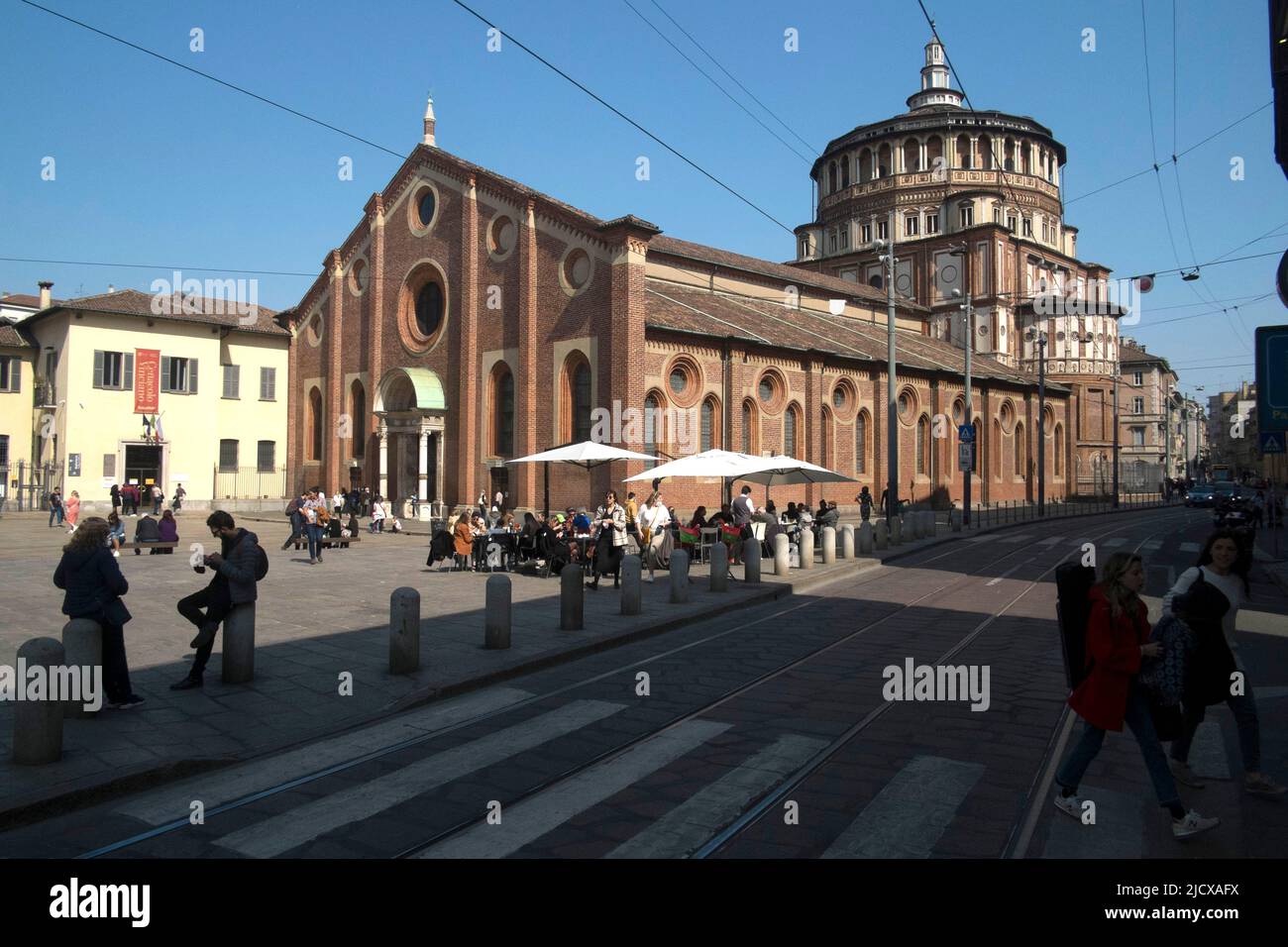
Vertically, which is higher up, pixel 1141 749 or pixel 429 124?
pixel 429 124

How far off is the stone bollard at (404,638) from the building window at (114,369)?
36420mm

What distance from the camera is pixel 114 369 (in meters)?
38.8

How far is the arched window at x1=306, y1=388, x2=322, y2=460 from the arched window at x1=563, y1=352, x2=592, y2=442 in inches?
678

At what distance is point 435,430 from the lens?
34.8 meters

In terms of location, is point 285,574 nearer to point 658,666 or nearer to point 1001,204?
point 658,666

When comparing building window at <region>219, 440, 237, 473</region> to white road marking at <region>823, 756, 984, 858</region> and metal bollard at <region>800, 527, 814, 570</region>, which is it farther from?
white road marking at <region>823, 756, 984, 858</region>

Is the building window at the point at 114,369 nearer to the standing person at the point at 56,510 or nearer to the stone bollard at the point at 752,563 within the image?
the standing person at the point at 56,510

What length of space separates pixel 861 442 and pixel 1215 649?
3556 cm

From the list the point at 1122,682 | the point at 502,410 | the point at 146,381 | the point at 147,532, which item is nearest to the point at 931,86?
the point at 502,410

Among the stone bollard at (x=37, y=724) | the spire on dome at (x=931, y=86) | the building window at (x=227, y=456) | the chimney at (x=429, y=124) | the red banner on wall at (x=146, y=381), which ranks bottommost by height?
the stone bollard at (x=37, y=724)

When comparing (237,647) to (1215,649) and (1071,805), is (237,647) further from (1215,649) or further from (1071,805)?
(1215,649)

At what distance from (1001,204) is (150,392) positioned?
52223 mm

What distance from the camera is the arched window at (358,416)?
129 feet

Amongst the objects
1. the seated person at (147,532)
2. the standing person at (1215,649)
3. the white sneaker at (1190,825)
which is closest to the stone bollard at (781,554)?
the standing person at (1215,649)
